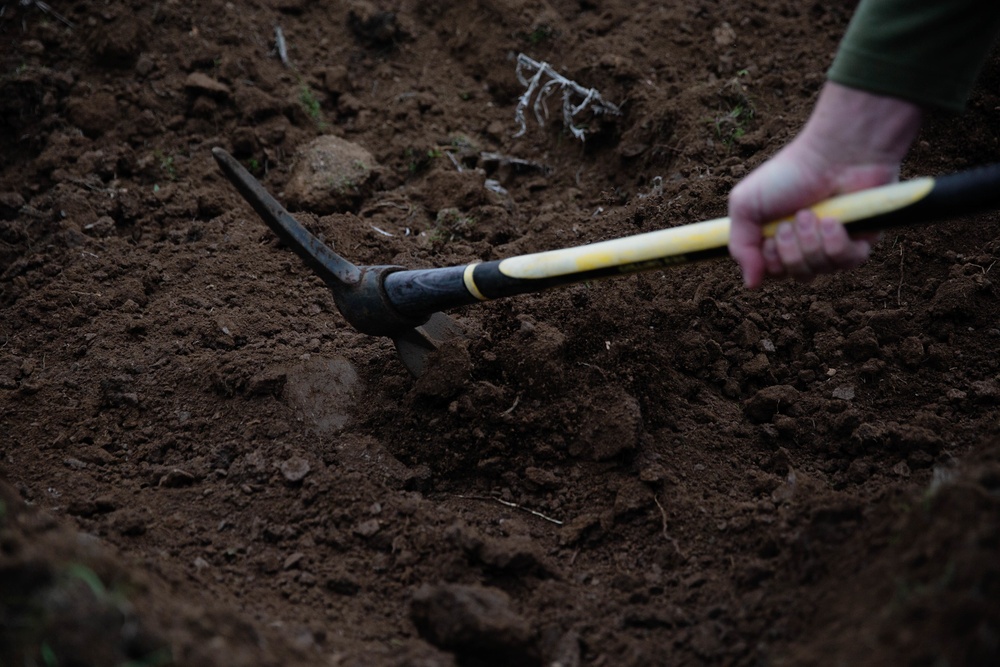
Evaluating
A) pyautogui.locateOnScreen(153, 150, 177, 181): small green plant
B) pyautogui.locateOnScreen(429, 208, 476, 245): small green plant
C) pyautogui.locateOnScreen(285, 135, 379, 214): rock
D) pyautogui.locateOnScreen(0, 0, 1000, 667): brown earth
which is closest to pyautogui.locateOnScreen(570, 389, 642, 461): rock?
pyautogui.locateOnScreen(0, 0, 1000, 667): brown earth

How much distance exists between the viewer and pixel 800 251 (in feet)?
6.39

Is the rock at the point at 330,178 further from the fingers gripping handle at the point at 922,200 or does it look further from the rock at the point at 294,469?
the fingers gripping handle at the point at 922,200

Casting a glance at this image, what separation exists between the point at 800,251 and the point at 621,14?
2.89 metres

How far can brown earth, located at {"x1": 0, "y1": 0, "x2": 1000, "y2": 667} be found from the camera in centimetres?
181

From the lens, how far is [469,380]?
8.68ft

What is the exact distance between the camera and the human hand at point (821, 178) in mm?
1851

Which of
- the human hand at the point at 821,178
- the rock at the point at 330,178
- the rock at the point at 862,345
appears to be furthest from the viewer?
the rock at the point at 330,178

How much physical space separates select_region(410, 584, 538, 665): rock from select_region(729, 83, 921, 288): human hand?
3.19ft

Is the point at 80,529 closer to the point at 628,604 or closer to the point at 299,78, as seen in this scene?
the point at 628,604

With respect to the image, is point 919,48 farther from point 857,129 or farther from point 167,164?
point 167,164

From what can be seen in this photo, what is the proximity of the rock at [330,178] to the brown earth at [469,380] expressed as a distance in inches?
1.9

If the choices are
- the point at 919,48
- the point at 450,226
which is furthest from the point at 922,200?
the point at 450,226

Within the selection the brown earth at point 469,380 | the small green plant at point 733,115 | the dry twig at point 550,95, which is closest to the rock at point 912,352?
the brown earth at point 469,380

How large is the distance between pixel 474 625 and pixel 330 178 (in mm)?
2374
